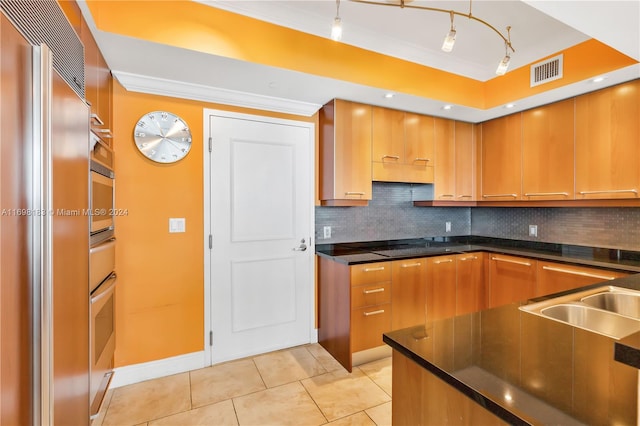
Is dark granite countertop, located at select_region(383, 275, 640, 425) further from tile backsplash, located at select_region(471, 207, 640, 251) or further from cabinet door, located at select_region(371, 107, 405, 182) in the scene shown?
tile backsplash, located at select_region(471, 207, 640, 251)

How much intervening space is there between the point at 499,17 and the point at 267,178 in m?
2.18

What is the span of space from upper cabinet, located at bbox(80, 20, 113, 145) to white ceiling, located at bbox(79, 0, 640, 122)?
0.20ft

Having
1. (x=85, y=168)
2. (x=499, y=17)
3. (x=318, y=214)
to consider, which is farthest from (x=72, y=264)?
(x=499, y=17)

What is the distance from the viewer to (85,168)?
1.15 m

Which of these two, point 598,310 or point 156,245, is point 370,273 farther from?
point 156,245

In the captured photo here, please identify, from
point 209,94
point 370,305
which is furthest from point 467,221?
point 209,94

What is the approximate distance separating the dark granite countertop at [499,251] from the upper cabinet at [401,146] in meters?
0.72

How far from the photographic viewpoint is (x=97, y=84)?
1.83m

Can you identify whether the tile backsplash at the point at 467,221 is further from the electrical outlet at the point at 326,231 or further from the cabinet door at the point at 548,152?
Result: the cabinet door at the point at 548,152

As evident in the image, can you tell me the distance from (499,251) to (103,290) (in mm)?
3310

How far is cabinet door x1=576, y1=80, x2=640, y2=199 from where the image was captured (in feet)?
7.69

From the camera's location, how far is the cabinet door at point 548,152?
2.72m

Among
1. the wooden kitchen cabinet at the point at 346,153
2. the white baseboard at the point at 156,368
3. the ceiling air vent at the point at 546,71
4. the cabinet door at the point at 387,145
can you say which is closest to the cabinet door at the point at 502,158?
the ceiling air vent at the point at 546,71

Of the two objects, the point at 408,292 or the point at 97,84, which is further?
the point at 408,292
